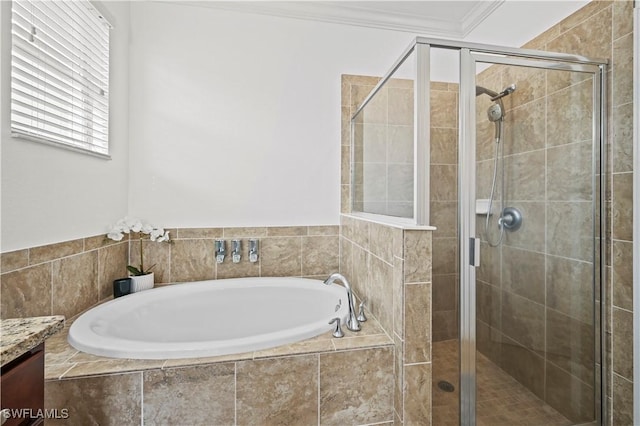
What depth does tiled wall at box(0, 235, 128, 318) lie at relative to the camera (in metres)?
1.22

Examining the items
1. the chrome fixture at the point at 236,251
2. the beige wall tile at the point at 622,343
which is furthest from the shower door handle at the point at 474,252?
the chrome fixture at the point at 236,251

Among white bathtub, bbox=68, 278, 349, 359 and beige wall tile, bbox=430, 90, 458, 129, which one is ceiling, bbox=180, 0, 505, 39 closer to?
beige wall tile, bbox=430, 90, 458, 129

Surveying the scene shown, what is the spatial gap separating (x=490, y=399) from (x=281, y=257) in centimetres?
153

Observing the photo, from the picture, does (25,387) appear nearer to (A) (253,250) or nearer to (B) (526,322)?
(A) (253,250)

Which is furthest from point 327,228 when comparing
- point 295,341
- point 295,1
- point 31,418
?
point 31,418

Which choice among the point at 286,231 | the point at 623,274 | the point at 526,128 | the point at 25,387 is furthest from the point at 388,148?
the point at 25,387

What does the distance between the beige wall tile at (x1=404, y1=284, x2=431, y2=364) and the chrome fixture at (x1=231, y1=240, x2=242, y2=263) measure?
1.35 m

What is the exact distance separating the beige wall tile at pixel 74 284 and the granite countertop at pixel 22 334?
1047 mm

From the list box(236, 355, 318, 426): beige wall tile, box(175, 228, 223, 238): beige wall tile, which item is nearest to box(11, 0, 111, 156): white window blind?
box(175, 228, 223, 238): beige wall tile

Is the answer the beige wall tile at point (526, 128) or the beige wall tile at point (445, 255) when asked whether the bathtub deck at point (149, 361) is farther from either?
the beige wall tile at point (526, 128)

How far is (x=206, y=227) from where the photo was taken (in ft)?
7.22

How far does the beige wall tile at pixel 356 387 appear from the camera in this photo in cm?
125

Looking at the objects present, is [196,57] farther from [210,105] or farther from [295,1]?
[295,1]

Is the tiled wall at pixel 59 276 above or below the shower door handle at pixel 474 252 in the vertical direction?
below
